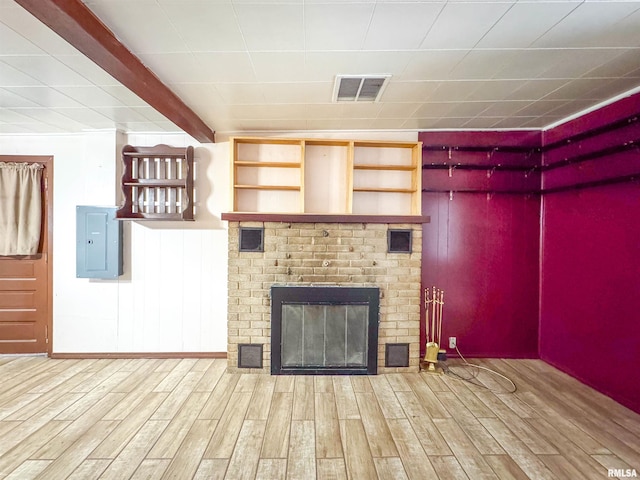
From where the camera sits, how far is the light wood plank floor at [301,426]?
1944 millimetres

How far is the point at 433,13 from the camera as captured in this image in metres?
1.65

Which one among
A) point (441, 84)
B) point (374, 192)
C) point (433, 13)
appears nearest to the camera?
point (433, 13)

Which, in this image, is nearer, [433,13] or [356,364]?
[433,13]

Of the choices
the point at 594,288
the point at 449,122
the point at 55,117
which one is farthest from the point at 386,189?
the point at 55,117

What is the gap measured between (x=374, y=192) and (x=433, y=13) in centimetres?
202

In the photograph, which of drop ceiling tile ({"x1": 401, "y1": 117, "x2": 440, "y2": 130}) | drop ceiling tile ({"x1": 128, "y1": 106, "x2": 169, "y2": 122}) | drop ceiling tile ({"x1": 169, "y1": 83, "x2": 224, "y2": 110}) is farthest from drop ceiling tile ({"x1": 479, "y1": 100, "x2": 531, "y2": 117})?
drop ceiling tile ({"x1": 128, "y1": 106, "x2": 169, "y2": 122})

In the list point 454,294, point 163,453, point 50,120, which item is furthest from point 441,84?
point 50,120

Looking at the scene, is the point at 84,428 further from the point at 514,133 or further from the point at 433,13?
the point at 514,133

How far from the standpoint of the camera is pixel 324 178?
3.55 m

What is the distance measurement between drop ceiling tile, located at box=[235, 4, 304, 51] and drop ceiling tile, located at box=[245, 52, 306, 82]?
7 centimetres

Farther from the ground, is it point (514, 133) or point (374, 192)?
point (514, 133)

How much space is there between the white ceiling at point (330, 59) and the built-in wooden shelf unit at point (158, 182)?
0.37m

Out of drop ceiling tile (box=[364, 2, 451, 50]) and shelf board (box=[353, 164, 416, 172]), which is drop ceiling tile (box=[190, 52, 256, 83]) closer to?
drop ceiling tile (box=[364, 2, 451, 50])

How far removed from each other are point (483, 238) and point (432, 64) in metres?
2.15
